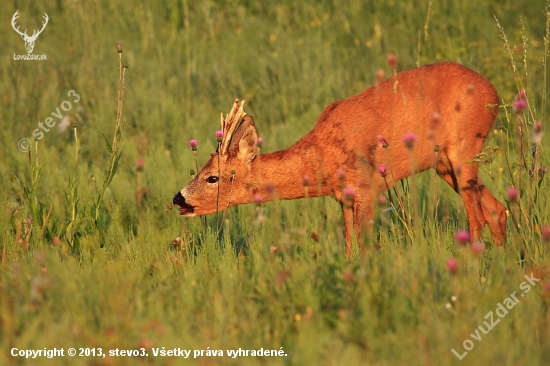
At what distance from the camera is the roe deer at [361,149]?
6.30 m

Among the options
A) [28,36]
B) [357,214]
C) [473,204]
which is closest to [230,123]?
[357,214]

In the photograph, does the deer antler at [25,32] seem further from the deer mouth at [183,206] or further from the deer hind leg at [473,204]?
the deer hind leg at [473,204]

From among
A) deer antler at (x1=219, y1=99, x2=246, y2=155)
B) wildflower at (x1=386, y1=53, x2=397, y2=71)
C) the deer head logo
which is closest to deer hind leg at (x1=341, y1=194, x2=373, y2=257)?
deer antler at (x1=219, y1=99, x2=246, y2=155)

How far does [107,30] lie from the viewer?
10875mm

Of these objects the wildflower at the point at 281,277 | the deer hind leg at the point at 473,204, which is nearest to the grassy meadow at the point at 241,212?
the wildflower at the point at 281,277

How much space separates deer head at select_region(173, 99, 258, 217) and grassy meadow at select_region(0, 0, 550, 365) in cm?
20

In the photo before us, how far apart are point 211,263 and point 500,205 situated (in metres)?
2.69

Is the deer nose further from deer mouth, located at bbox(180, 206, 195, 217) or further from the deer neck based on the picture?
the deer neck

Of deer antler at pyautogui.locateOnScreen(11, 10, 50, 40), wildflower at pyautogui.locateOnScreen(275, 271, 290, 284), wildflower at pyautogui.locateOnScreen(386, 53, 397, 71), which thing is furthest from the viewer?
deer antler at pyautogui.locateOnScreen(11, 10, 50, 40)

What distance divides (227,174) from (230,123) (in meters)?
0.42

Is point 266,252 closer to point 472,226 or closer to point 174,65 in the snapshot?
point 472,226

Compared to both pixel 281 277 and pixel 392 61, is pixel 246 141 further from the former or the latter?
pixel 281 277

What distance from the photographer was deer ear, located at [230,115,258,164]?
6.32 meters

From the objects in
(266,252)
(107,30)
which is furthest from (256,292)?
(107,30)
